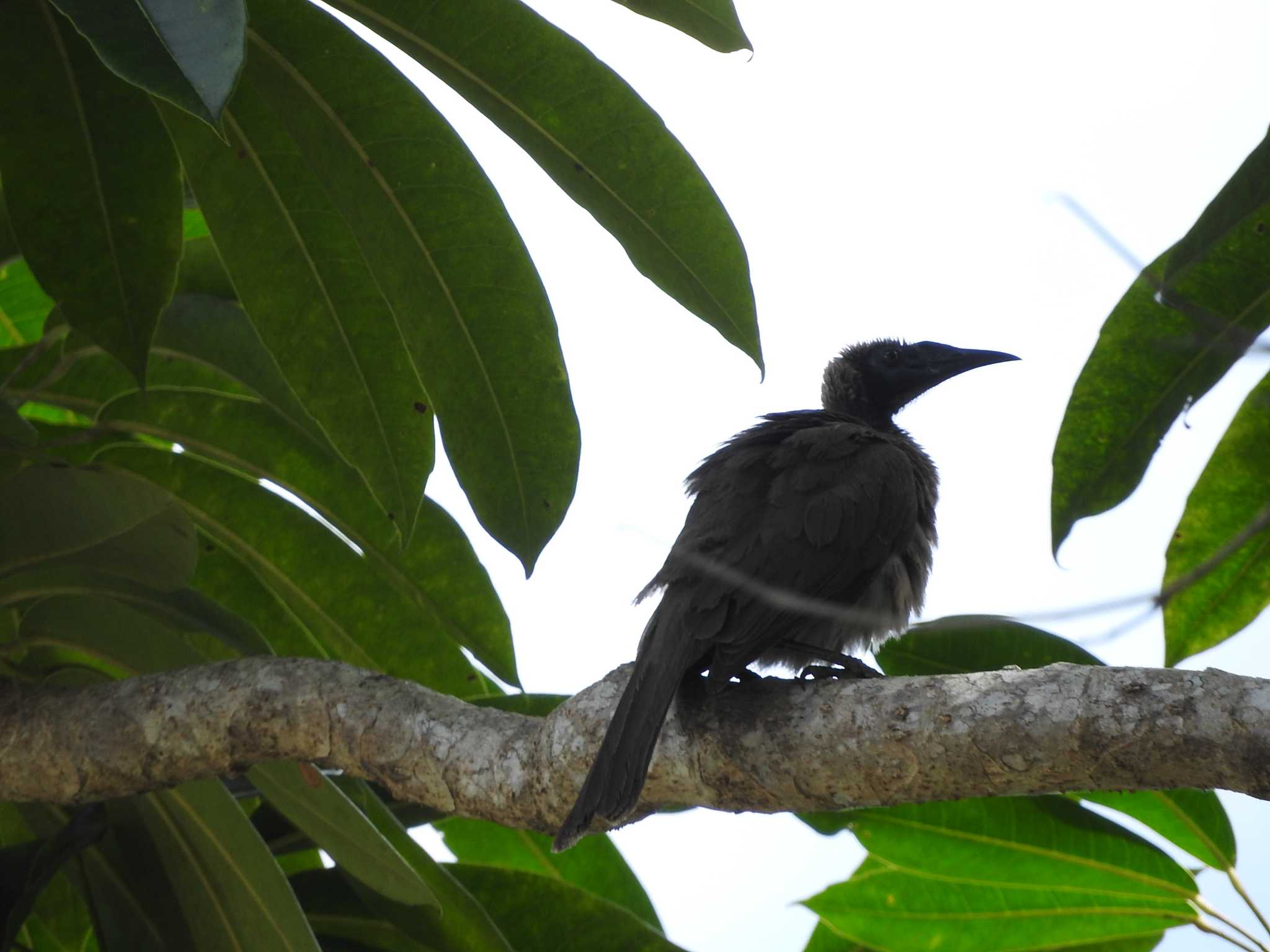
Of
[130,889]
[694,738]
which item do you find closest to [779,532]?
[694,738]

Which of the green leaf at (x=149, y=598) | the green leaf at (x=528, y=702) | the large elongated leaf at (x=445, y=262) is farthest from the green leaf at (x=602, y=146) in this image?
the green leaf at (x=149, y=598)

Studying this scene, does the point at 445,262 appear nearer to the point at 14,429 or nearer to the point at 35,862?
the point at 14,429

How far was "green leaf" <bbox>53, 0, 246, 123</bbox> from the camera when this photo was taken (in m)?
1.52

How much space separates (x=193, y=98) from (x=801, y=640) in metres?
1.99

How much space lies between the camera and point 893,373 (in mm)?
4262

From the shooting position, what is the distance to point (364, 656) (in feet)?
9.98

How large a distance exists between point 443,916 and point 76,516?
109 cm

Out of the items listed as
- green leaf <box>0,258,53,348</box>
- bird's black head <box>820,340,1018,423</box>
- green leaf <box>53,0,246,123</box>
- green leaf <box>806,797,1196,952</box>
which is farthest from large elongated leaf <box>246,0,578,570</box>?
bird's black head <box>820,340,1018,423</box>

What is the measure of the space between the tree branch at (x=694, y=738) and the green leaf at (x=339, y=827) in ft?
0.43

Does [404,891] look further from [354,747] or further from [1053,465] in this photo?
[1053,465]

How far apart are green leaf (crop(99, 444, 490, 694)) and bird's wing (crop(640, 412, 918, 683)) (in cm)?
64

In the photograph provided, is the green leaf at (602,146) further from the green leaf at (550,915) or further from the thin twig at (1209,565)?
the thin twig at (1209,565)

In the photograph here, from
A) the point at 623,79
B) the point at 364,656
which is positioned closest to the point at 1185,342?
the point at 623,79

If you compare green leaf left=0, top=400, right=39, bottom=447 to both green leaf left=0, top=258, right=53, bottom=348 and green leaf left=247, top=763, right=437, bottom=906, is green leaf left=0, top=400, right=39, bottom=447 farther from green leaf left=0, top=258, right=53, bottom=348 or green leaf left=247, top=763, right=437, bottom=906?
green leaf left=0, top=258, right=53, bottom=348
